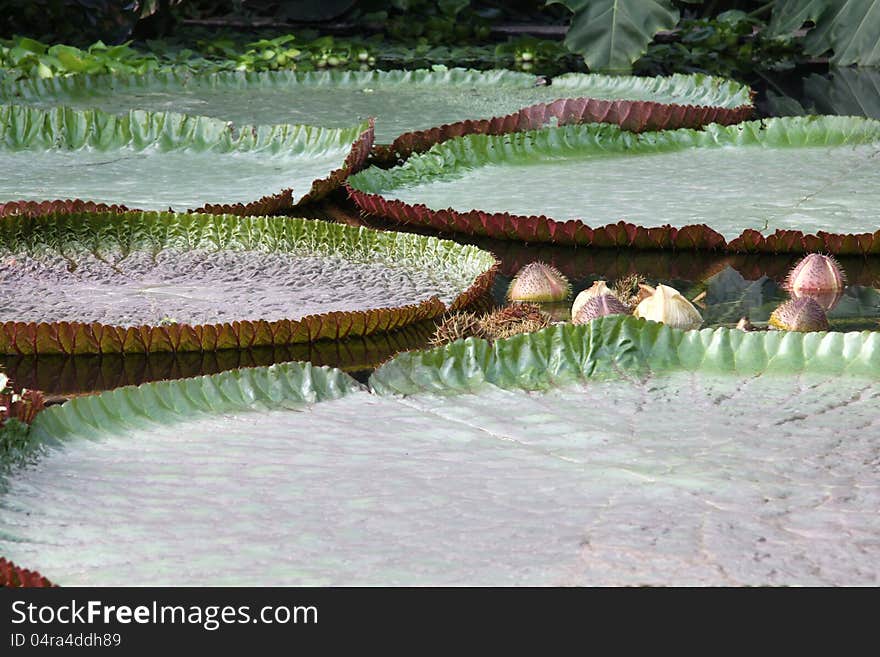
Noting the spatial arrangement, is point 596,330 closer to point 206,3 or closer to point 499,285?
point 499,285

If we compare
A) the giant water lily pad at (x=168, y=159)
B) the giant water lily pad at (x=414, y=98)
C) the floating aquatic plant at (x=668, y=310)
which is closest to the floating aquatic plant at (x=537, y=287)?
the floating aquatic plant at (x=668, y=310)

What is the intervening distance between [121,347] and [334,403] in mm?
548

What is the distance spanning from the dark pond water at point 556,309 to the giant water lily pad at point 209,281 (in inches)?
1.0

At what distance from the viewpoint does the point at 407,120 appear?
4.79m

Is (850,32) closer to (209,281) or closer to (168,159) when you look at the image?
(168,159)

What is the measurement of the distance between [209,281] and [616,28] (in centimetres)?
399

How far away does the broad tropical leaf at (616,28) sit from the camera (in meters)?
6.23

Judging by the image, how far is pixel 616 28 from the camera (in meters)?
6.26

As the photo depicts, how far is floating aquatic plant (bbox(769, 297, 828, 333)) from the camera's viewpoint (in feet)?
7.59

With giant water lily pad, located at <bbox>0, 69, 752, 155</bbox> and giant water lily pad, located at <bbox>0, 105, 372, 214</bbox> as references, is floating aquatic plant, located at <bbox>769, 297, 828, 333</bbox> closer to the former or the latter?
giant water lily pad, located at <bbox>0, 105, 372, 214</bbox>

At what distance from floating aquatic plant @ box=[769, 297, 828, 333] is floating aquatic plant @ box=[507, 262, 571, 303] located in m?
0.41

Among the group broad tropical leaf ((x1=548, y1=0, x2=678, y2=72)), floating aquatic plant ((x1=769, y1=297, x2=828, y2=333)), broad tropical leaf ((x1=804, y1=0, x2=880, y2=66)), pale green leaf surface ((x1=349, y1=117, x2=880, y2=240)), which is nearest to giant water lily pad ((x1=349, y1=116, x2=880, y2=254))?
pale green leaf surface ((x1=349, y1=117, x2=880, y2=240))

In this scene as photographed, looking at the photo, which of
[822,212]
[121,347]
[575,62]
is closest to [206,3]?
[575,62]

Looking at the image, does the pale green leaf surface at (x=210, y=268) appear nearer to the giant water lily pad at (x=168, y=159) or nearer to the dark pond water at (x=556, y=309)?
the dark pond water at (x=556, y=309)
